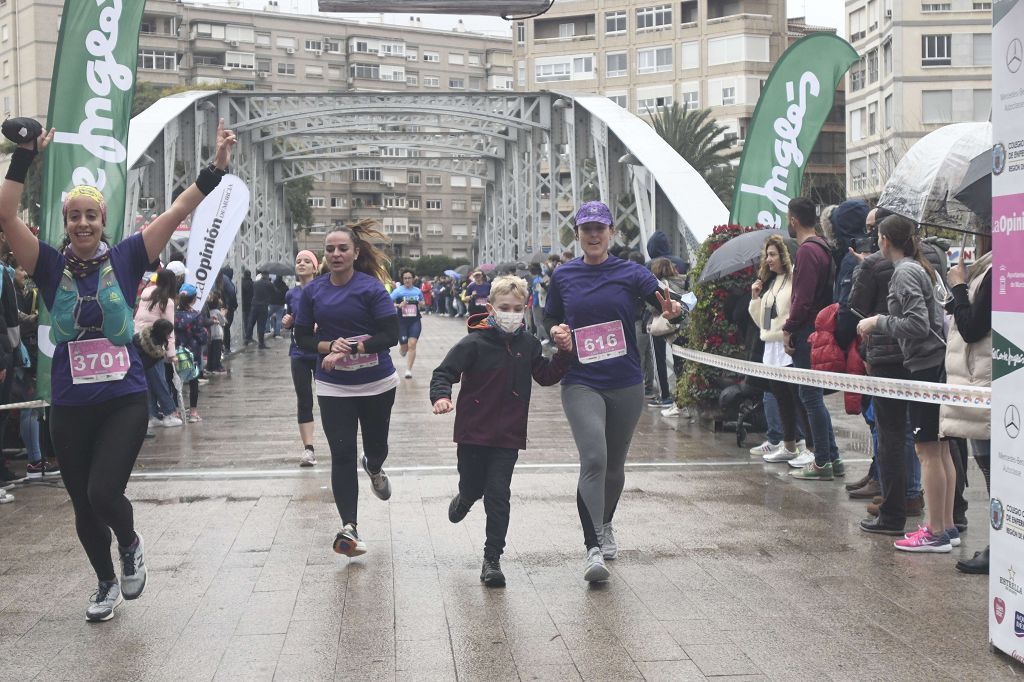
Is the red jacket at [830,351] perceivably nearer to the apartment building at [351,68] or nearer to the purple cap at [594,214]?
the purple cap at [594,214]

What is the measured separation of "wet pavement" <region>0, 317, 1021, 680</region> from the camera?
17.2 feet

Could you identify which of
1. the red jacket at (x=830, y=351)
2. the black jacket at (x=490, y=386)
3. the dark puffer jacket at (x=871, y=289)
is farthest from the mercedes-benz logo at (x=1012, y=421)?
the red jacket at (x=830, y=351)

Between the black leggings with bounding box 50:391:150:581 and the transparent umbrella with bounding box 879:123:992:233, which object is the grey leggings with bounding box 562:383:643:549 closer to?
the transparent umbrella with bounding box 879:123:992:233

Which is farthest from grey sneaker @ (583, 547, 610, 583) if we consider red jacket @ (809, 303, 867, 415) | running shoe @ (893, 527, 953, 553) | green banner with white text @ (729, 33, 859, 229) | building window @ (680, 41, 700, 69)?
building window @ (680, 41, 700, 69)

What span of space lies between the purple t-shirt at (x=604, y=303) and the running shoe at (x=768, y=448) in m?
4.24

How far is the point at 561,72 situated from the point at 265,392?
7733 centimetres

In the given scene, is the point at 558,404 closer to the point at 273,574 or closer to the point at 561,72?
the point at 273,574

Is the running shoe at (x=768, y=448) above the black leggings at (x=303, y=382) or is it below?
below

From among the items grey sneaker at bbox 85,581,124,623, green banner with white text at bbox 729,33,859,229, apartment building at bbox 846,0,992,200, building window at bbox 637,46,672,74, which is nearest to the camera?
grey sneaker at bbox 85,581,124,623

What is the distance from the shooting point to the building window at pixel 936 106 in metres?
69.6

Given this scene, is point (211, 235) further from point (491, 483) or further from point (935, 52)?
point (935, 52)

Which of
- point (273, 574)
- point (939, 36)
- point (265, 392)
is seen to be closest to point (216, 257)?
point (265, 392)

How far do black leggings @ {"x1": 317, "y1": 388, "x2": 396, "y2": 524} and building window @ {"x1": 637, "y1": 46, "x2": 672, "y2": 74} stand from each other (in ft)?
272

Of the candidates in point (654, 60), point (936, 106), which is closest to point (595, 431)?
point (936, 106)
